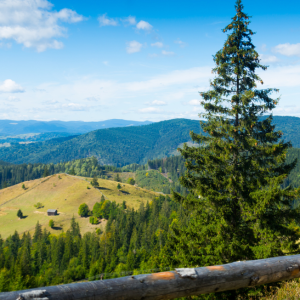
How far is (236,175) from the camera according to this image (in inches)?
556

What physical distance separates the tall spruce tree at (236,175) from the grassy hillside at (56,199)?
122 meters

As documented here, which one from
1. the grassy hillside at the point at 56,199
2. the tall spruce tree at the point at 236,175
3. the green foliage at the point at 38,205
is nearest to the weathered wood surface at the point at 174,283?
the tall spruce tree at the point at 236,175

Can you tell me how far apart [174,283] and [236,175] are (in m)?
10.9

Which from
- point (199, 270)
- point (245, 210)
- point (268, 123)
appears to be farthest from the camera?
point (268, 123)

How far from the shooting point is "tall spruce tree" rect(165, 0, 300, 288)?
13219 millimetres

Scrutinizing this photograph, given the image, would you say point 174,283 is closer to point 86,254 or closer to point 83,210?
point 86,254

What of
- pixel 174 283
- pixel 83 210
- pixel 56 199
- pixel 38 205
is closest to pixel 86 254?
pixel 83 210

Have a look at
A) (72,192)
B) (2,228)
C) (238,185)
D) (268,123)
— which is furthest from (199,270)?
(72,192)

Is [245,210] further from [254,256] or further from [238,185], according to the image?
[254,256]

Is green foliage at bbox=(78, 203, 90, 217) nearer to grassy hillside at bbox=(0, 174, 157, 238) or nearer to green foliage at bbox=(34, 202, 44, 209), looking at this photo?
grassy hillside at bbox=(0, 174, 157, 238)

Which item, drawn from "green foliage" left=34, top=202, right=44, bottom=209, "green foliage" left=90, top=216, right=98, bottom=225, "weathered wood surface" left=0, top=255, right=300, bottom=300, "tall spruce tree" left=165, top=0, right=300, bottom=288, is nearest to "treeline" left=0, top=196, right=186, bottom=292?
"green foliage" left=90, top=216, right=98, bottom=225

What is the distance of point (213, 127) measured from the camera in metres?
15.0

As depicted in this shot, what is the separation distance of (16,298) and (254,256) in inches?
503

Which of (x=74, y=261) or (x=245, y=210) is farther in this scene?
(x=74, y=261)
